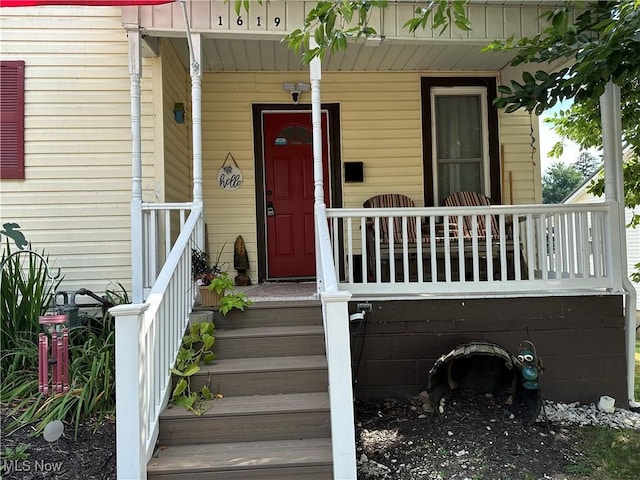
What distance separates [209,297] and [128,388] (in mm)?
1264

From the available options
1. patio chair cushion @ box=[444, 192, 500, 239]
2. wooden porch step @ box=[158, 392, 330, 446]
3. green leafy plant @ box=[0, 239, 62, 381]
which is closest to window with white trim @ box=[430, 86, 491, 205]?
patio chair cushion @ box=[444, 192, 500, 239]

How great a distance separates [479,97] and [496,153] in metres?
0.69

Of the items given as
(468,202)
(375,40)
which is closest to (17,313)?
(375,40)

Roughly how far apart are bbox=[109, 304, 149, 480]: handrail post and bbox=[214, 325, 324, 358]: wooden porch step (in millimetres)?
995

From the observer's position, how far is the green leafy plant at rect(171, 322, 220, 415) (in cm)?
281

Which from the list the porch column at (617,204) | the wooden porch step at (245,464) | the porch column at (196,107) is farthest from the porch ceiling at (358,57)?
the wooden porch step at (245,464)

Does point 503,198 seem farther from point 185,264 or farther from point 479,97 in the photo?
point 185,264

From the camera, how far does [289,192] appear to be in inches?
205

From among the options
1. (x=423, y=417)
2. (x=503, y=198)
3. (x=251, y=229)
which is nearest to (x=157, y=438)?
(x=423, y=417)

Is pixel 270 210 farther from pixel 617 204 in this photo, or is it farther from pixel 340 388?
pixel 617 204
